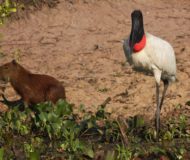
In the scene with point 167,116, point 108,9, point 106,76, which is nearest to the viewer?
point 167,116

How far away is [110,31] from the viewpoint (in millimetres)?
12117

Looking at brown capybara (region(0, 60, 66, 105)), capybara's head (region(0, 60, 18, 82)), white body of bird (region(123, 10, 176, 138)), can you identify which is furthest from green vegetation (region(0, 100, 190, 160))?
capybara's head (region(0, 60, 18, 82))

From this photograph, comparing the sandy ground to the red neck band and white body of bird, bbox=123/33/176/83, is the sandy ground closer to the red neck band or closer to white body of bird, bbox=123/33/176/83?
white body of bird, bbox=123/33/176/83

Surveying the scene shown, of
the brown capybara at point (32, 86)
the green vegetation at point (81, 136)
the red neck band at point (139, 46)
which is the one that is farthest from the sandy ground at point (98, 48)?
the red neck band at point (139, 46)

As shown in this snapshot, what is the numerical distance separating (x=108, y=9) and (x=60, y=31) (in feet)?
4.33

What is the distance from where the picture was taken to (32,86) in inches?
335

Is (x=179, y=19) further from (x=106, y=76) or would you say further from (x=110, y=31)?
(x=106, y=76)

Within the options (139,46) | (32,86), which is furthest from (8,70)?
(139,46)

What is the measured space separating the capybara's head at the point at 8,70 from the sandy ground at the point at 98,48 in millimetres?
601

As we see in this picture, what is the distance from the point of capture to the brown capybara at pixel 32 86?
8.42 meters

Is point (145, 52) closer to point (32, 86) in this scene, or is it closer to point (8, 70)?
point (32, 86)

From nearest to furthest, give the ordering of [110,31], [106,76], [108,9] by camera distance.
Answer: [106,76] → [110,31] → [108,9]

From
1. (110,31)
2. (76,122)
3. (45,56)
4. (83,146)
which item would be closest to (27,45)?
(45,56)

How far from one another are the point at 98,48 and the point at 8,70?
2.63 meters
